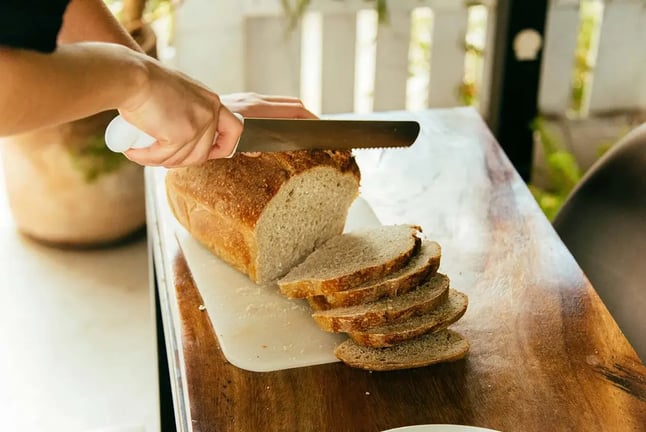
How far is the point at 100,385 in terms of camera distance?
1613 millimetres

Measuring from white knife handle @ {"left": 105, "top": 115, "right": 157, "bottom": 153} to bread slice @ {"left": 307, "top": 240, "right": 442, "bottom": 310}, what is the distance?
0.33 meters

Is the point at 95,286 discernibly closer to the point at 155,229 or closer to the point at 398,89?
the point at 155,229

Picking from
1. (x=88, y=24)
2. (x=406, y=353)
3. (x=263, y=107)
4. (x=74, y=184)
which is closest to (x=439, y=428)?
(x=406, y=353)

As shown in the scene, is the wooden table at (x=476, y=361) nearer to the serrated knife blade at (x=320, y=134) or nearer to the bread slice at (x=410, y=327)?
the bread slice at (x=410, y=327)

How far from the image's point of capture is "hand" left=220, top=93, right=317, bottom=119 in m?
1.32

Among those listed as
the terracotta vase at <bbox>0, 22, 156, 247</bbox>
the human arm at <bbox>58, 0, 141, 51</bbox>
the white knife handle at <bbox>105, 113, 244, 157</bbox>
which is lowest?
the terracotta vase at <bbox>0, 22, 156, 247</bbox>

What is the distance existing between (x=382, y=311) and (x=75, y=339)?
0.84m

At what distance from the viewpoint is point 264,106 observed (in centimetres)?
133

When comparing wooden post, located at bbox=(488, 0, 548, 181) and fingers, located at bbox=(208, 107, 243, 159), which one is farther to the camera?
wooden post, located at bbox=(488, 0, 548, 181)

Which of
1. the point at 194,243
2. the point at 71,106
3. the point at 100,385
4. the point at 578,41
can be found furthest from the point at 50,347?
the point at 578,41

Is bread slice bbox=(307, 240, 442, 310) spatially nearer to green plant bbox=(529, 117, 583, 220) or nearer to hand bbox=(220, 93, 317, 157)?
hand bbox=(220, 93, 317, 157)

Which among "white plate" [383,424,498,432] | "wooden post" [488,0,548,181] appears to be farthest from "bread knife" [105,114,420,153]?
"wooden post" [488,0,548,181]

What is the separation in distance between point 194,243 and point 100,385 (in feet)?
1.35

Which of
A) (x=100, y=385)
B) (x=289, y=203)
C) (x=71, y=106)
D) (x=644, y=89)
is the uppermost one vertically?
(x=71, y=106)
